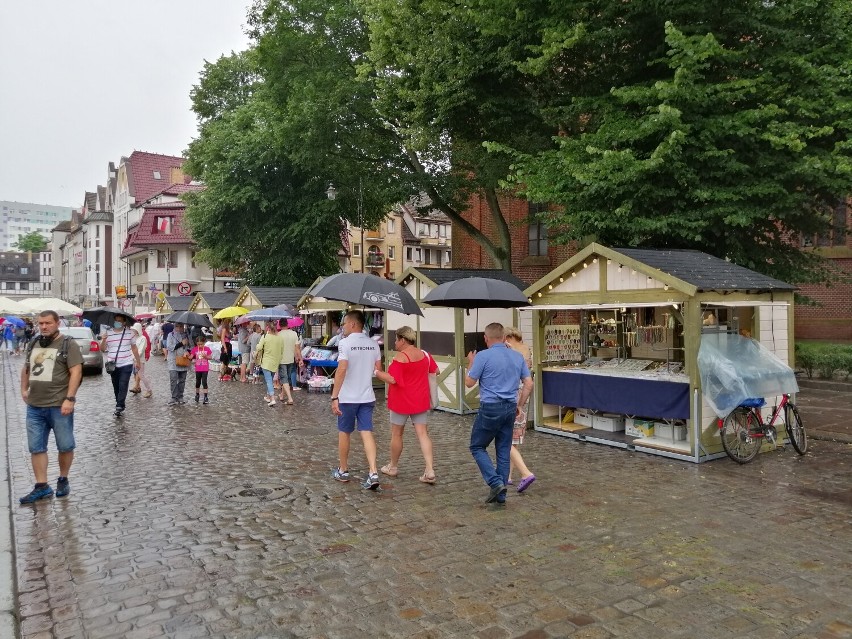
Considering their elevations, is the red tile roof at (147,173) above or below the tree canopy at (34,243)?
below

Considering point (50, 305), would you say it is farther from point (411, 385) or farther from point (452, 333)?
point (411, 385)

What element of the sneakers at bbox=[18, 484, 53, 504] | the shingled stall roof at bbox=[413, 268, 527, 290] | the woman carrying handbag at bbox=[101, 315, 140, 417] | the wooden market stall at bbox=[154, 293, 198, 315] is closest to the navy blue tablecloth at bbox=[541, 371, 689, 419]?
the shingled stall roof at bbox=[413, 268, 527, 290]

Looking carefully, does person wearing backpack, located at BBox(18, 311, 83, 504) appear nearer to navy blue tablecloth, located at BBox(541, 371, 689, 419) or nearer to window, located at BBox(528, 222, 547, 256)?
navy blue tablecloth, located at BBox(541, 371, 689, 419)

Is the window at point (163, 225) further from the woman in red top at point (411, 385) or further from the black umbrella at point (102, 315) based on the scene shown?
the woman in red top at point (411, 385)

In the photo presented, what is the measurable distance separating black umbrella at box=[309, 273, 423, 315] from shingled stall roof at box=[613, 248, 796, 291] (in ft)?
11.7

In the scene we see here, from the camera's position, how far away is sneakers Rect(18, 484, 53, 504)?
7.22m

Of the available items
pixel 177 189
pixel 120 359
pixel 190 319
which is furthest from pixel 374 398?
pixel 177 189

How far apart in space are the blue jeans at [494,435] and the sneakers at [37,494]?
462 centimetres

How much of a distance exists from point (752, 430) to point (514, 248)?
19.9m

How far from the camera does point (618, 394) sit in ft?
34.1

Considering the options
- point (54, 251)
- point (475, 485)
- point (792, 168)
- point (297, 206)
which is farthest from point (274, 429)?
point (54, 251)

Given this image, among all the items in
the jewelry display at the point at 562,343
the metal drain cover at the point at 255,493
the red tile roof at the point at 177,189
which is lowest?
the metal drain cover at the point at 255,493

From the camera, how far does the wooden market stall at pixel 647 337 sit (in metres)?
9.43

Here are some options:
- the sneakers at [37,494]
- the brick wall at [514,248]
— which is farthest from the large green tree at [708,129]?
the brick wall at [514,248]
